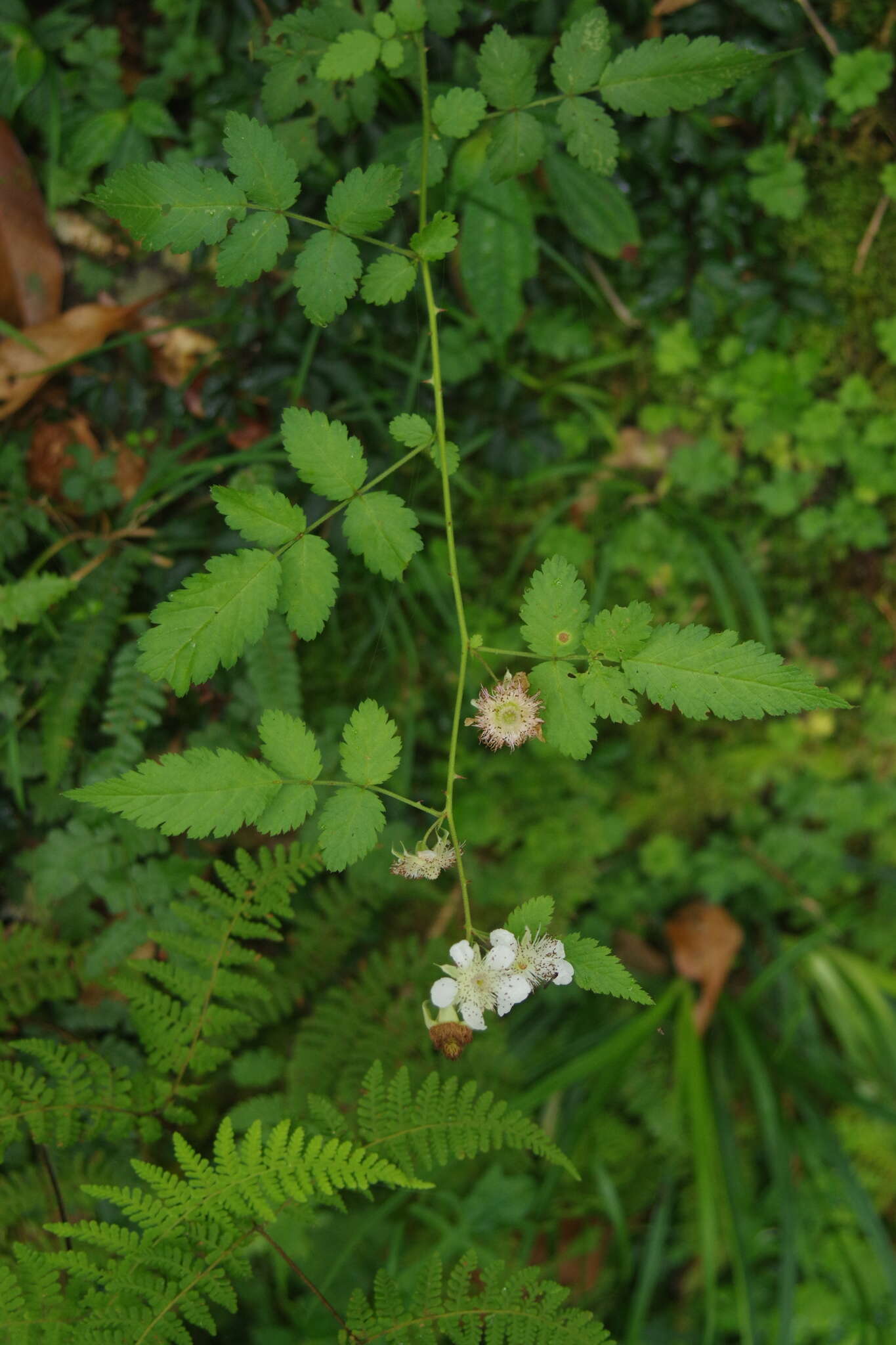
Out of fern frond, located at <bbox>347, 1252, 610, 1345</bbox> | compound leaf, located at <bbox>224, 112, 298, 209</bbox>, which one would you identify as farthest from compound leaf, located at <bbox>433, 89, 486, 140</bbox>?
fern frond, located at <bbox>347, 1252, 610, 1345</bbox>

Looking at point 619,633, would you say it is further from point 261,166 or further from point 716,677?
point 261,166

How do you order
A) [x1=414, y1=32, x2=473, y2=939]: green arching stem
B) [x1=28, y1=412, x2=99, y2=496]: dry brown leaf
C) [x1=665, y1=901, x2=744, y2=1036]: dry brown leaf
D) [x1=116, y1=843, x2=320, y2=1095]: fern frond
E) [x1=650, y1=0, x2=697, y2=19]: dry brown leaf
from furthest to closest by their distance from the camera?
[x1=665, y1=901, x2=744, y2=1036]: dry brown leaf → [x1=28, y1=412, x2=99, y2=496]: dry brown leaf → [x1=650, y1=0, x2=697, y2=19]: dry brown leaf → [x1=116, y1=843, x2=320, y2=1095]: fern frond → [x1=414, y1=32, x2=473, y2=939]: green arching stem

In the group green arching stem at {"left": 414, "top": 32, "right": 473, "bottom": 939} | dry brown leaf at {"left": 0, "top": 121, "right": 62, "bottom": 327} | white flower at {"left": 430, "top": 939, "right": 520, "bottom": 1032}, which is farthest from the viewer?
dry brown leaf at {"left": 0, "top": 121, "right": 62, "bottom": 327}

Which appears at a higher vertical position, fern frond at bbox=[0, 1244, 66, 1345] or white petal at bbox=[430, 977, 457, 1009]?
white petal at bbox=[430, 977, 457, 1009]

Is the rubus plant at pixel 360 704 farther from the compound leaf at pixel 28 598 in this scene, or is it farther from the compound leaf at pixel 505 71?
the compound leaf at pixel 28 598

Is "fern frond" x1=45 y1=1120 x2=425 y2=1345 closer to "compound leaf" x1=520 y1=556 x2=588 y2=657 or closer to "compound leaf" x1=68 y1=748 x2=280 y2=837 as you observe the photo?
"compound leaf" x1=68 y1=748 x2=280 y2=837

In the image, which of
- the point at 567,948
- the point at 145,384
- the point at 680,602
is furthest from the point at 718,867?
the point at 145,384

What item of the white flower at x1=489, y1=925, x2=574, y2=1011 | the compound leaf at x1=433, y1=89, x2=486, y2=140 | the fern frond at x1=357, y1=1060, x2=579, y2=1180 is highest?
the compound leaf at x1=433, y1=89, x2=486, y2=140
